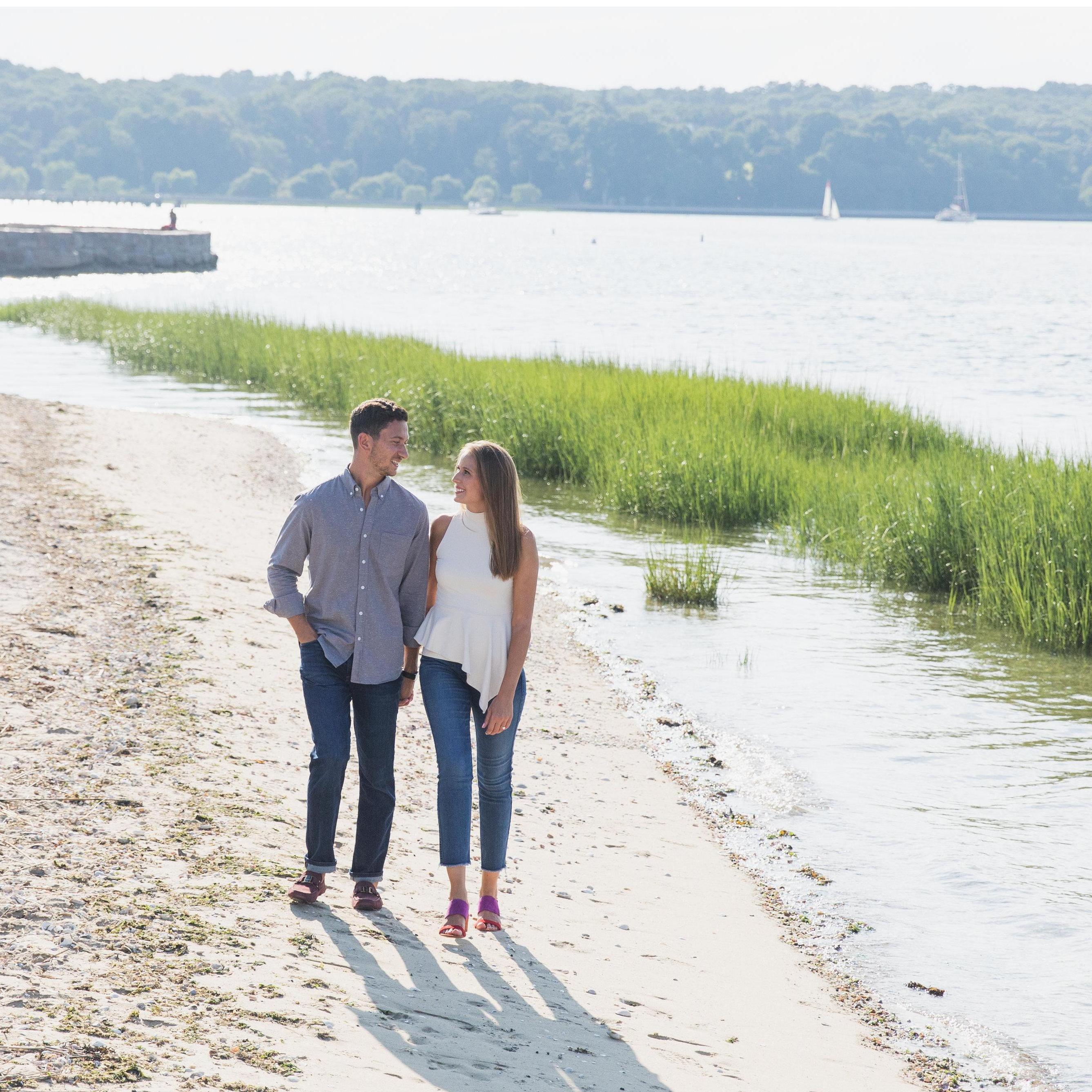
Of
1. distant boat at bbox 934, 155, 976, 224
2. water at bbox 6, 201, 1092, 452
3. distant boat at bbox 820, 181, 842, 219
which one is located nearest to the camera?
water at bbox 6, 201, 1092, 452

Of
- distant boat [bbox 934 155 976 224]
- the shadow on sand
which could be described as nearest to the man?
the shadow on sand

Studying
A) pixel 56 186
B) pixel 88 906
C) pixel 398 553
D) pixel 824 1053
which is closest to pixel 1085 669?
pixel 824 1053

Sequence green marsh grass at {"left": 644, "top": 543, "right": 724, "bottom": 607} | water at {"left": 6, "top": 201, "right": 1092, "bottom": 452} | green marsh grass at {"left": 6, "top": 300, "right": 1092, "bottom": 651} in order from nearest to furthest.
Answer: green marsh grass at {"left": 6, "top": 300, "right": 1092, "bottom": 651}, green marsh grass at {"left": 644, "top": 543, "right": 724, "bottom": 607}, water at {"left": 6, "top": 201, "right": 1092, "bottom": 452}

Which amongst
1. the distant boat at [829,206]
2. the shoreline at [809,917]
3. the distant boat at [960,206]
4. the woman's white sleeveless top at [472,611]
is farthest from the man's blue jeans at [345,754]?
the distant boat at [960,206]

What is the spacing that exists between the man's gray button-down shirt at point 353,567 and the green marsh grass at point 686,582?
785 cm

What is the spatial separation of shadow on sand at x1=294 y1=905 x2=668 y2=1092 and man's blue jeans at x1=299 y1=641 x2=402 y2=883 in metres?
0.25

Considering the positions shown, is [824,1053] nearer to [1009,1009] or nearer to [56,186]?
[1009,1009]

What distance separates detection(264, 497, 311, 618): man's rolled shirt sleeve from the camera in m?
4.64

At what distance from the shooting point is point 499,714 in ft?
15.5

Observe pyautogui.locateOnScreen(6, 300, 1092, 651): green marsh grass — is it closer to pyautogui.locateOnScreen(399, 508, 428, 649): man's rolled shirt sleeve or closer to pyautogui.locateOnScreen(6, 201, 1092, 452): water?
pyautogui.locateOnScreen(6, 201, 1092, 452): water

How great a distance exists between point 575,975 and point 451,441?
16.5m

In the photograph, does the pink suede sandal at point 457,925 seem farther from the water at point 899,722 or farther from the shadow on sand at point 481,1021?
the water at point 899,722

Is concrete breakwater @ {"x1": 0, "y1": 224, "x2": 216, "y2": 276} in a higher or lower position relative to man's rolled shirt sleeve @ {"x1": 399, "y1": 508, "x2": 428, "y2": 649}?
higher

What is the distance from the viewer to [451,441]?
2103 cm
